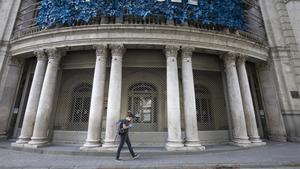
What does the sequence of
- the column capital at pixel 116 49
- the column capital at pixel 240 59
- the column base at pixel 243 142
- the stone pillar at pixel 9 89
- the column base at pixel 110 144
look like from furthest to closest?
the stone pillar at pixel 9 89, the column capital at pixel 240 59, the column capital at pixel 116 49, the column base at pixel 243 142, the column base at pixel 110 144

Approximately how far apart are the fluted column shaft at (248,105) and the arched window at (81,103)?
34.5ft

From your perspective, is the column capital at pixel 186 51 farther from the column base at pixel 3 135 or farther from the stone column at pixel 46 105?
the column base at pixel 3 135

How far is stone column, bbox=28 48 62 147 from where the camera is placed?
356 inches

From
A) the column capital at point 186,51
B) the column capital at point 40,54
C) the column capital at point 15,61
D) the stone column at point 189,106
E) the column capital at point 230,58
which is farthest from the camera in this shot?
the column capital at point 15,61

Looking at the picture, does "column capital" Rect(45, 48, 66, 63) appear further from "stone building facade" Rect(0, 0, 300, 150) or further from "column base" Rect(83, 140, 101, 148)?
"column base" Rect(83, 140, 101, 148)

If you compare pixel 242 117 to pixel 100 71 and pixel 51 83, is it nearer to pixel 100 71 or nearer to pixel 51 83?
pixel 100 71

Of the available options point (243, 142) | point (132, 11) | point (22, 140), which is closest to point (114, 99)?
point (132, 11)

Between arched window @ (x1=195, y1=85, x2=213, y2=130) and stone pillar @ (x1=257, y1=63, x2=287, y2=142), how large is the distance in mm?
4803

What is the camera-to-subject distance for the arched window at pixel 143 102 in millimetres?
10750

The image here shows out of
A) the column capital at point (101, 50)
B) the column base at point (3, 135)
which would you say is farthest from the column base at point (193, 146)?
the column base at point (3, 135)

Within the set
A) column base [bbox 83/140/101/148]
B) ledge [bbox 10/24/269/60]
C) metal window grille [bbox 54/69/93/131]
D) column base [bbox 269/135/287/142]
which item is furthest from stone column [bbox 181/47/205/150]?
column base [bbox 269/135/287/142]

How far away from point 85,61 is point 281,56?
49.4ft

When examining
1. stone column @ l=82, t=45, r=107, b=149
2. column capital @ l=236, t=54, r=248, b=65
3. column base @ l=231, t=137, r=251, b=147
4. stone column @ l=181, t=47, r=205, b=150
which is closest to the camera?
stone column @ l=82, t=45, r=107, b=149

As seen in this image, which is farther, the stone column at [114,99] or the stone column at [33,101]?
the stone column at [33,101]
